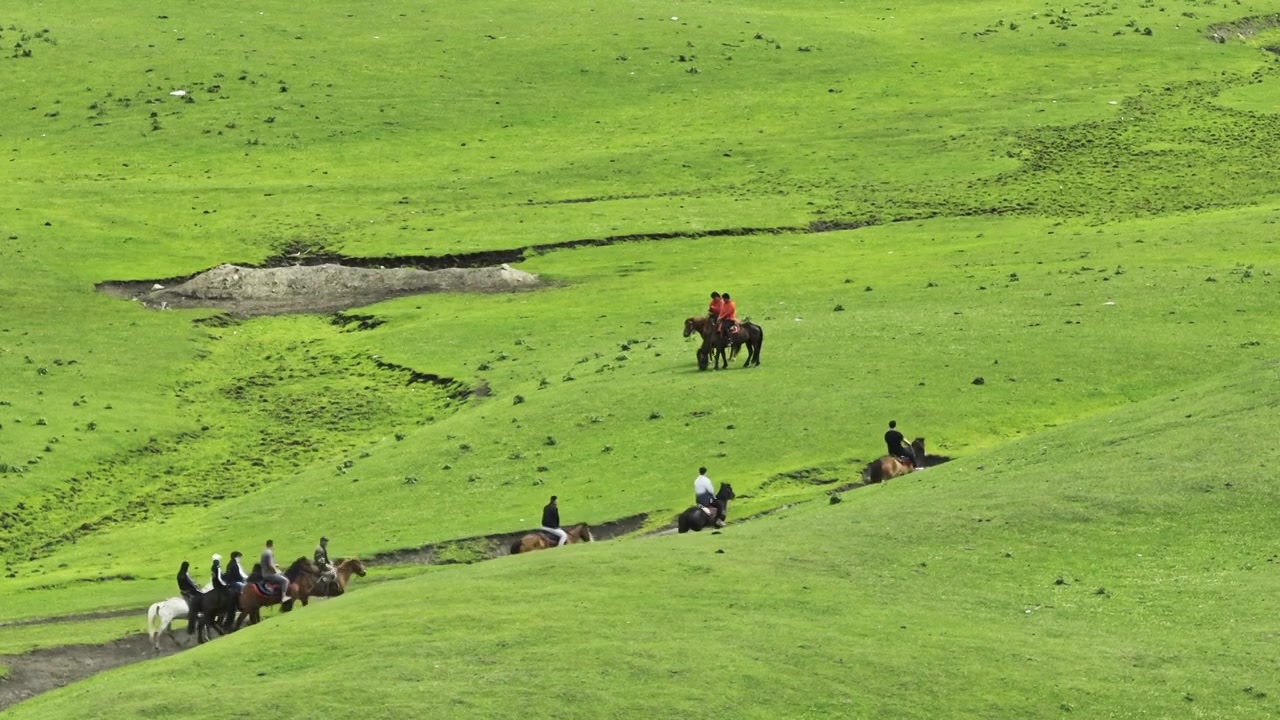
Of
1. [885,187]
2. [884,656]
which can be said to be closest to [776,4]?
[885,187]

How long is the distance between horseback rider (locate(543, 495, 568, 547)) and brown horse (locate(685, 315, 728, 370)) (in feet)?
52.7

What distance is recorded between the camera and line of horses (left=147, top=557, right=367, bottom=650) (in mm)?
41438

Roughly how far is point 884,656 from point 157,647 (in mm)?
16807

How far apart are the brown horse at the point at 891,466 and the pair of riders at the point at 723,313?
33.1 feet

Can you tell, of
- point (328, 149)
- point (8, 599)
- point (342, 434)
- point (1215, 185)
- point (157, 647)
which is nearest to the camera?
point (157, 647)

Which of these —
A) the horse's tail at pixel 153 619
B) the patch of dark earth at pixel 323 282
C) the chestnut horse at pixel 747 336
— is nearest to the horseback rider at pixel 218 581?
the horse's tail at pixel 153 619

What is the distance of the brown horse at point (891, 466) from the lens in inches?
1876

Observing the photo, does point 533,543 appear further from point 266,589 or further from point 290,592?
point 266,589

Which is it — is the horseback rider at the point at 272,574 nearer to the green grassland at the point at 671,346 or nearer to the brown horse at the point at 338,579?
the brown horse at the point at 338,579

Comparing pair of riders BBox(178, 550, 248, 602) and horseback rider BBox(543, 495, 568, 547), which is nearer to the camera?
pair of riders BBox(178, 550, 248, 602)

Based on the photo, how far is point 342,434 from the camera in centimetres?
6325

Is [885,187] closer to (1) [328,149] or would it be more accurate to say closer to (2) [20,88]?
(1) [328,149]

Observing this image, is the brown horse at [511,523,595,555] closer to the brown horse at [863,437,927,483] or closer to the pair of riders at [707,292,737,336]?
the brown horse at [863,437,927,483]

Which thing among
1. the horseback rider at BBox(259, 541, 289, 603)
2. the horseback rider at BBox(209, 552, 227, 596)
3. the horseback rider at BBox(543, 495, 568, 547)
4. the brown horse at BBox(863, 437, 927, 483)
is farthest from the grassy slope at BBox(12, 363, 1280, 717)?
the horseback rider at BBox(209, 552, 227, 596)
